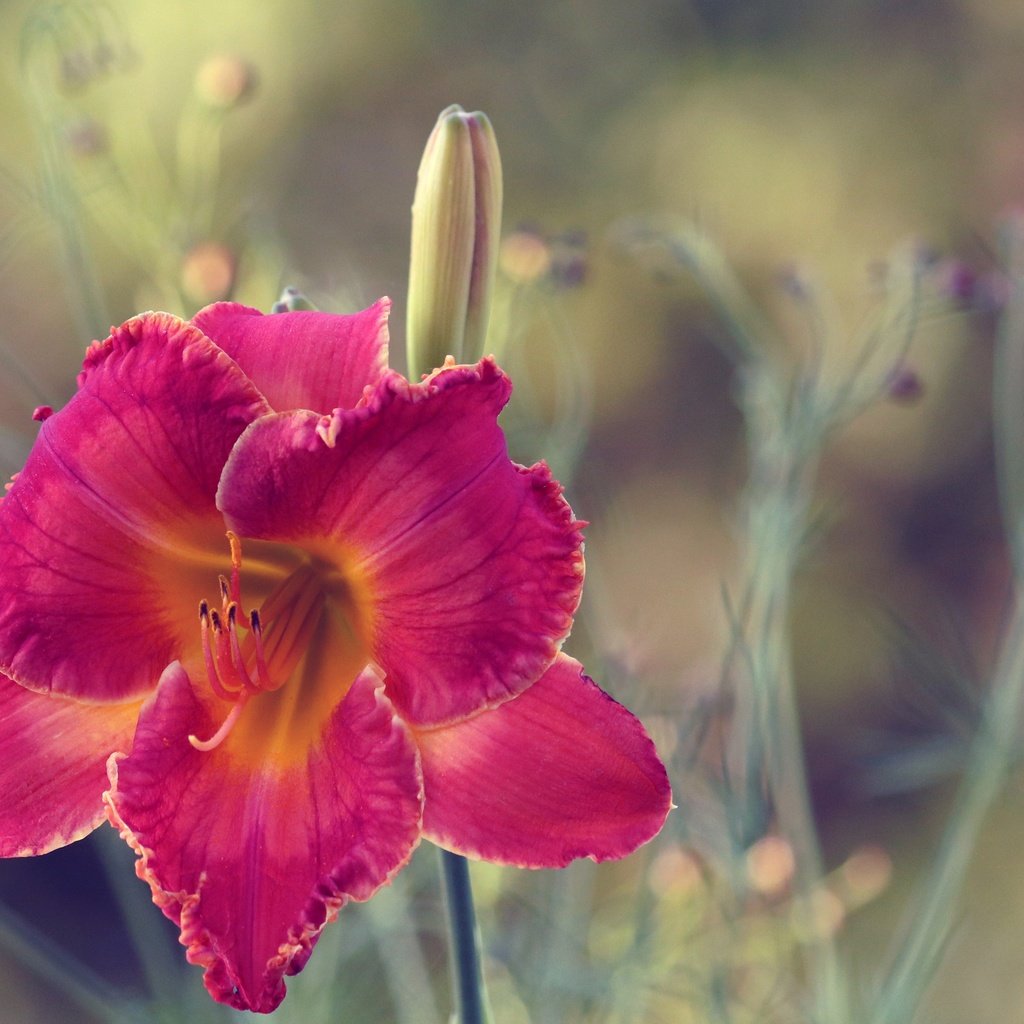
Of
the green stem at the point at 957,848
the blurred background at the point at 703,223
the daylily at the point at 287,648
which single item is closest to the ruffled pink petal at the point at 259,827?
the daylily at the point at 287,648

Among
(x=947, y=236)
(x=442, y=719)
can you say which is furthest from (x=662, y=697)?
(x=947, y=236)

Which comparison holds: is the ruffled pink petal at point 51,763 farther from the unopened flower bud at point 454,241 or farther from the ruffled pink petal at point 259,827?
the unopened flower bud at point 454,241

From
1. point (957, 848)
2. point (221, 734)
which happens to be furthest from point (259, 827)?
point (957, 848)

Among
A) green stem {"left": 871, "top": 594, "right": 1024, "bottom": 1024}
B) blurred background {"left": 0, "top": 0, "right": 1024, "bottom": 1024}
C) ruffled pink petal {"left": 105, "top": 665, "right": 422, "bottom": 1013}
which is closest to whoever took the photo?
ruffled pink petal {"left": 105, "top": 665, "right": 422, "bottom": 1013}

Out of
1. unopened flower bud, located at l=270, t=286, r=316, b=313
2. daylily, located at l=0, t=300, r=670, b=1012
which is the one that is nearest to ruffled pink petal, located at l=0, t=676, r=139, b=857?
daylily, located at l=0, t=300, r=670, b=1012

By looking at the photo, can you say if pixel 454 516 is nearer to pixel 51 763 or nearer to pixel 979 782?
pixel 51 763

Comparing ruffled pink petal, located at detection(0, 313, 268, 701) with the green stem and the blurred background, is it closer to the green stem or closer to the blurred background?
the green stem

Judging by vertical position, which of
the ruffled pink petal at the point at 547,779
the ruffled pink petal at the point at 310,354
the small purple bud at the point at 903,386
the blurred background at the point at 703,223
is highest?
the ruffled pink petal at the point at 310,354

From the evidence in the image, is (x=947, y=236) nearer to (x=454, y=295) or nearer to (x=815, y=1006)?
(x=815, y=1006)
